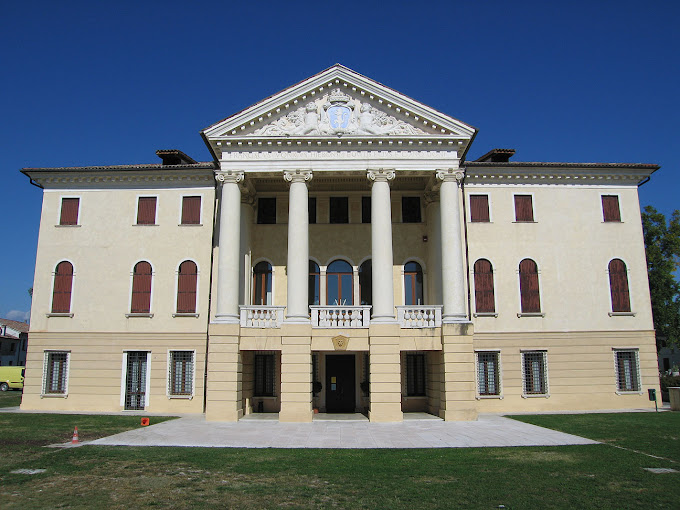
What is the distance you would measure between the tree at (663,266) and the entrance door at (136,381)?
111 ft

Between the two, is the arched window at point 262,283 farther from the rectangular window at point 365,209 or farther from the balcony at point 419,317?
the balcony at point 419,317

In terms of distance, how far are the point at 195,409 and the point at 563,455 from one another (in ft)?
57.6

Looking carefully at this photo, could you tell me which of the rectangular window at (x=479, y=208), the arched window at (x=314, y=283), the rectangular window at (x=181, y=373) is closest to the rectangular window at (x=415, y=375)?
the arched window at (x=314, y=283)

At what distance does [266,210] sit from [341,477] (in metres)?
18.4

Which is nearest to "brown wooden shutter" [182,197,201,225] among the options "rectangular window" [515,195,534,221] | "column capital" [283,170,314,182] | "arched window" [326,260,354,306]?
"column capital" [283,170,314,182]

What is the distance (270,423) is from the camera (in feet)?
74.1

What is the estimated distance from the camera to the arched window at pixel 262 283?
1105 inches

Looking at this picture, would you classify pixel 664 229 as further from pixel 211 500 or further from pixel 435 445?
pixel 211 500

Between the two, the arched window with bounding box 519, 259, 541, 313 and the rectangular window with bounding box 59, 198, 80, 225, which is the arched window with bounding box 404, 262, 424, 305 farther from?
the rectangular window with bounding box 59, 198, 80, 225

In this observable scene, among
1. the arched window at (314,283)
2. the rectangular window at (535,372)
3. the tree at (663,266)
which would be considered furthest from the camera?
the tree at (663,266)

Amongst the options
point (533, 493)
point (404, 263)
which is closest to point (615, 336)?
point (404, 263)

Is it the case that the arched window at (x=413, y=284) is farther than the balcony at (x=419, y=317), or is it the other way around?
the arched window at (x=413, y=284)

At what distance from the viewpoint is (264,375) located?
27.3 metres

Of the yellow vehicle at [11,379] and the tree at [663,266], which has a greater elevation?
the tree at [663,266]
